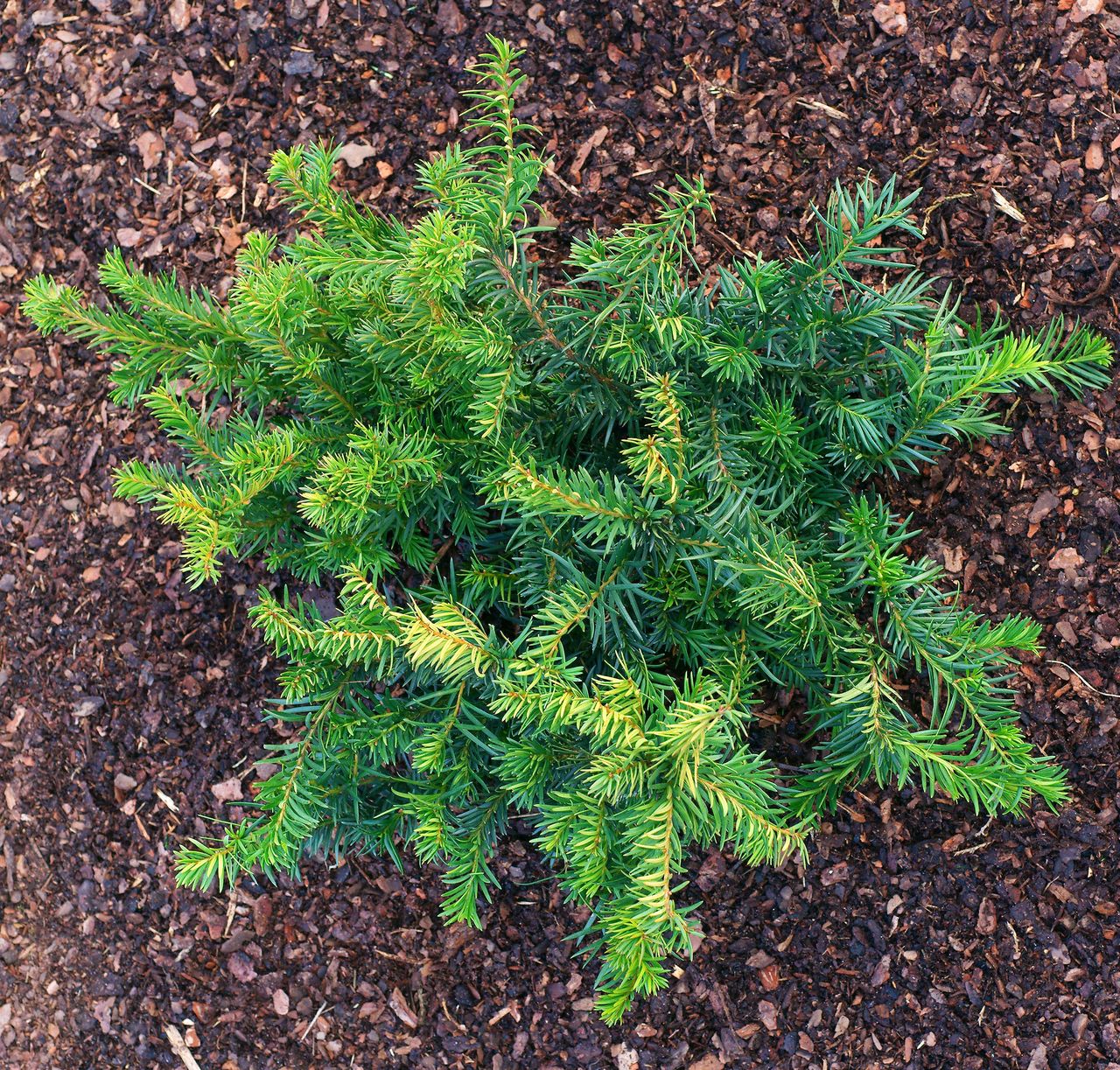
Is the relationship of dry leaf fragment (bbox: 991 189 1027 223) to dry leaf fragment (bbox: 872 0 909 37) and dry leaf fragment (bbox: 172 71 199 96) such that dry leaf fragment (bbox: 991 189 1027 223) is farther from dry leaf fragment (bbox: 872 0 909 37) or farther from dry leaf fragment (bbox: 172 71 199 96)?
dry leaf fragment (bbox: 172 71 199 96)

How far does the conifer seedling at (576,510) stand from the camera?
1.62 m

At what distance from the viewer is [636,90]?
2613mm

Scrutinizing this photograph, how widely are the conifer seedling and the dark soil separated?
1.48 ft

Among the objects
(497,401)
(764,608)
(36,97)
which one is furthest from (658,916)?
(36,97)

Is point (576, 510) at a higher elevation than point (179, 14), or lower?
lower

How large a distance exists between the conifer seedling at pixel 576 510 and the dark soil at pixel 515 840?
1.48 ft

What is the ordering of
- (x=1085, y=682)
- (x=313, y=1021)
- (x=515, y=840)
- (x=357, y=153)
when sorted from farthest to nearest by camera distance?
1. (x=357, y=153)
2. (x=313, y=1021)
3. (x=515, y=840)
4. (x=1085, y=682)

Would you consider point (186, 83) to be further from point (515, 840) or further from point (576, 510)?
point (515, 840)

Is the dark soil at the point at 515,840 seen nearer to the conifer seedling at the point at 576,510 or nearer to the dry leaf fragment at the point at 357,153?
the dry leaf fragment at the point at 357,153

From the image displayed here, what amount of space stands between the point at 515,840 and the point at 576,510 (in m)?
1.26

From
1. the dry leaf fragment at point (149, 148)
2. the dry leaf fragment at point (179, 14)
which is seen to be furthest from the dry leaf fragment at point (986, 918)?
the dry leaf fragment at point (179, 14)

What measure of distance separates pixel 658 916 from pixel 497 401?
2.80 feet

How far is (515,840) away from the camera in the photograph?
2498 mm

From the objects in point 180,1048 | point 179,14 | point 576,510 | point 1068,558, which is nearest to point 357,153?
point 179,14
